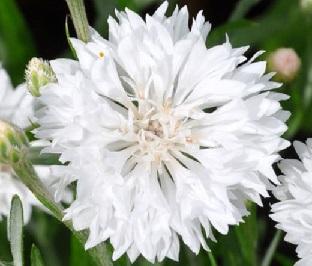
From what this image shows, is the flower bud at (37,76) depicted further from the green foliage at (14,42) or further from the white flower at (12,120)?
the green foliage at (14,42)

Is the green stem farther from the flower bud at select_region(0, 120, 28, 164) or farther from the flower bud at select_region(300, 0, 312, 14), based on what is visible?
the flower bud at select_region(300, 0, 312, 14)

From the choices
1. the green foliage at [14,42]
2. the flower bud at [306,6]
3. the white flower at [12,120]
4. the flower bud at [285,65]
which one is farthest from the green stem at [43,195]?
the green foliage at [14,42]

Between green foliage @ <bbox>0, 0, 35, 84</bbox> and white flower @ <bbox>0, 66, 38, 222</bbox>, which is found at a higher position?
green foliage @ <bbox>0, 0, 35, 84</bbox>

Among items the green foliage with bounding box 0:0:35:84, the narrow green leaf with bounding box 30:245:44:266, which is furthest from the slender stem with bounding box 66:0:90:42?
the green foliage with bounding box 0:0:35:84

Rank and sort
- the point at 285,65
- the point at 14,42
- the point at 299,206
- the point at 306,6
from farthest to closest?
the point at 14,42 < the point at 306,6 < the point at 285,65 < the point at 299,206

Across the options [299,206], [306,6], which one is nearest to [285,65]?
[306,6]

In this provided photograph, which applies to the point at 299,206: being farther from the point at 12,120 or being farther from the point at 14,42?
the point at 14,42
